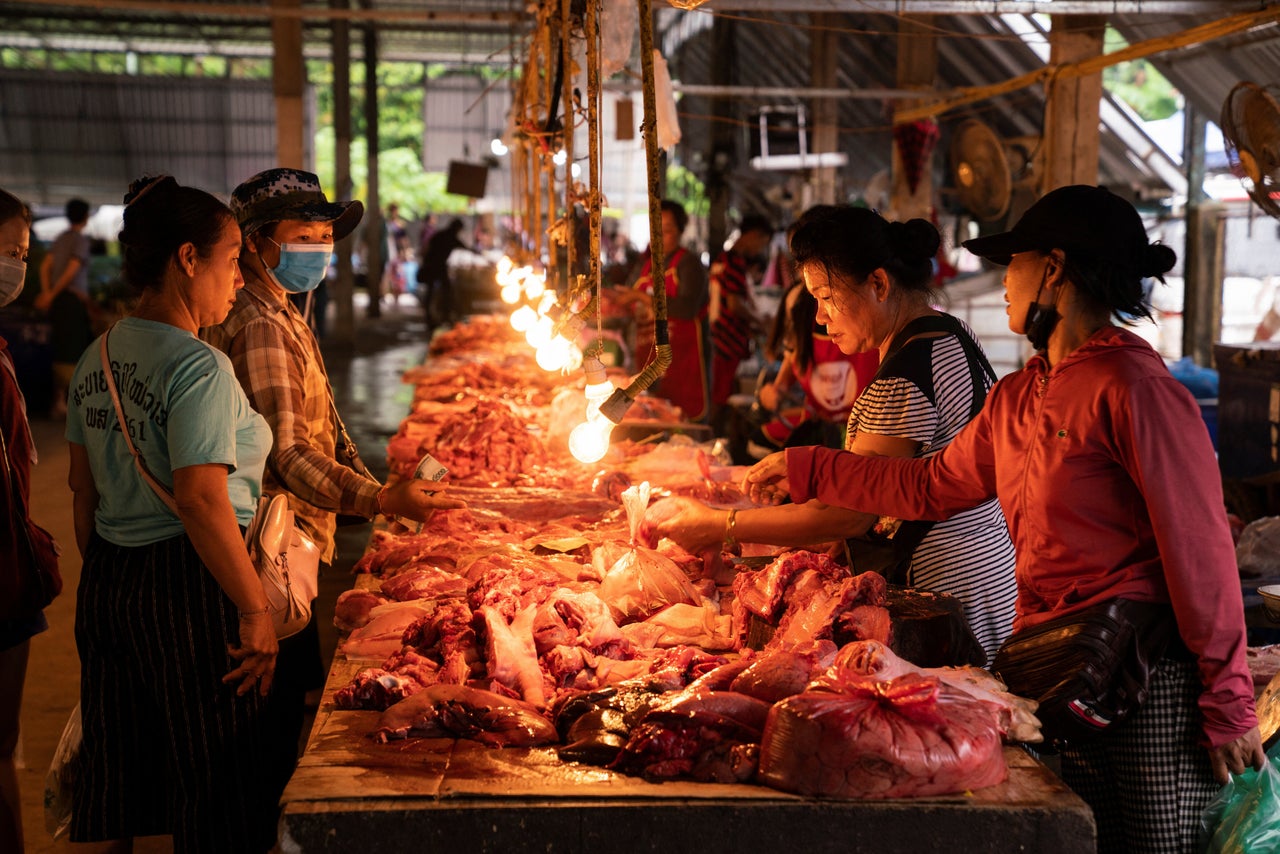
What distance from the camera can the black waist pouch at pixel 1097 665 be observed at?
250 cm

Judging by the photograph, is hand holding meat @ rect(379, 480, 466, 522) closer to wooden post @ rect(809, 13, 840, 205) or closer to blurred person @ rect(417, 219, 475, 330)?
wooden post @ rect(809, 13, 840, 205)

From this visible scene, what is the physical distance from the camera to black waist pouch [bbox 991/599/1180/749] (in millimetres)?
2496

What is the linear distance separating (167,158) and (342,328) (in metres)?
10.4

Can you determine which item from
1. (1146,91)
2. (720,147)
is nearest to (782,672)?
(720,147)

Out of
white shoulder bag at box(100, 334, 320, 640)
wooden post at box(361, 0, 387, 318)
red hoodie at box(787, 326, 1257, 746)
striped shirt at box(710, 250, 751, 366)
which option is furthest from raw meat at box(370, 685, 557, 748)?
wooden post at box(361, 0, 387, 318)

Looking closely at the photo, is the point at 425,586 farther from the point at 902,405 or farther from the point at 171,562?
the point at 902,405

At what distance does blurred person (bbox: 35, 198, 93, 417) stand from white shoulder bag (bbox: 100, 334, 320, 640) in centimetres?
1149

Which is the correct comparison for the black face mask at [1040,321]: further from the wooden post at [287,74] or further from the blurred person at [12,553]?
the wooden post at [287,74]

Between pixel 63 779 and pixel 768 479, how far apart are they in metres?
2.18

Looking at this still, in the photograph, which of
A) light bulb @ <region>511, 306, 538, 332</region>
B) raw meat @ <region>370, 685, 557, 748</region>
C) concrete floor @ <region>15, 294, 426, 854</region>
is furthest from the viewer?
light bulb @ <region>511, 306, 538, 332</region>

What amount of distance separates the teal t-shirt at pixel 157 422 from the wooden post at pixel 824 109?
13643mm

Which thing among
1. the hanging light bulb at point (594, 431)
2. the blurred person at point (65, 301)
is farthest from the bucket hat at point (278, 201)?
the blurred person at point (65, 301)

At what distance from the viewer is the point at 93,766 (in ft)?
10.6

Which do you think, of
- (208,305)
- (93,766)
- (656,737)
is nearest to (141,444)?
(208,305)
